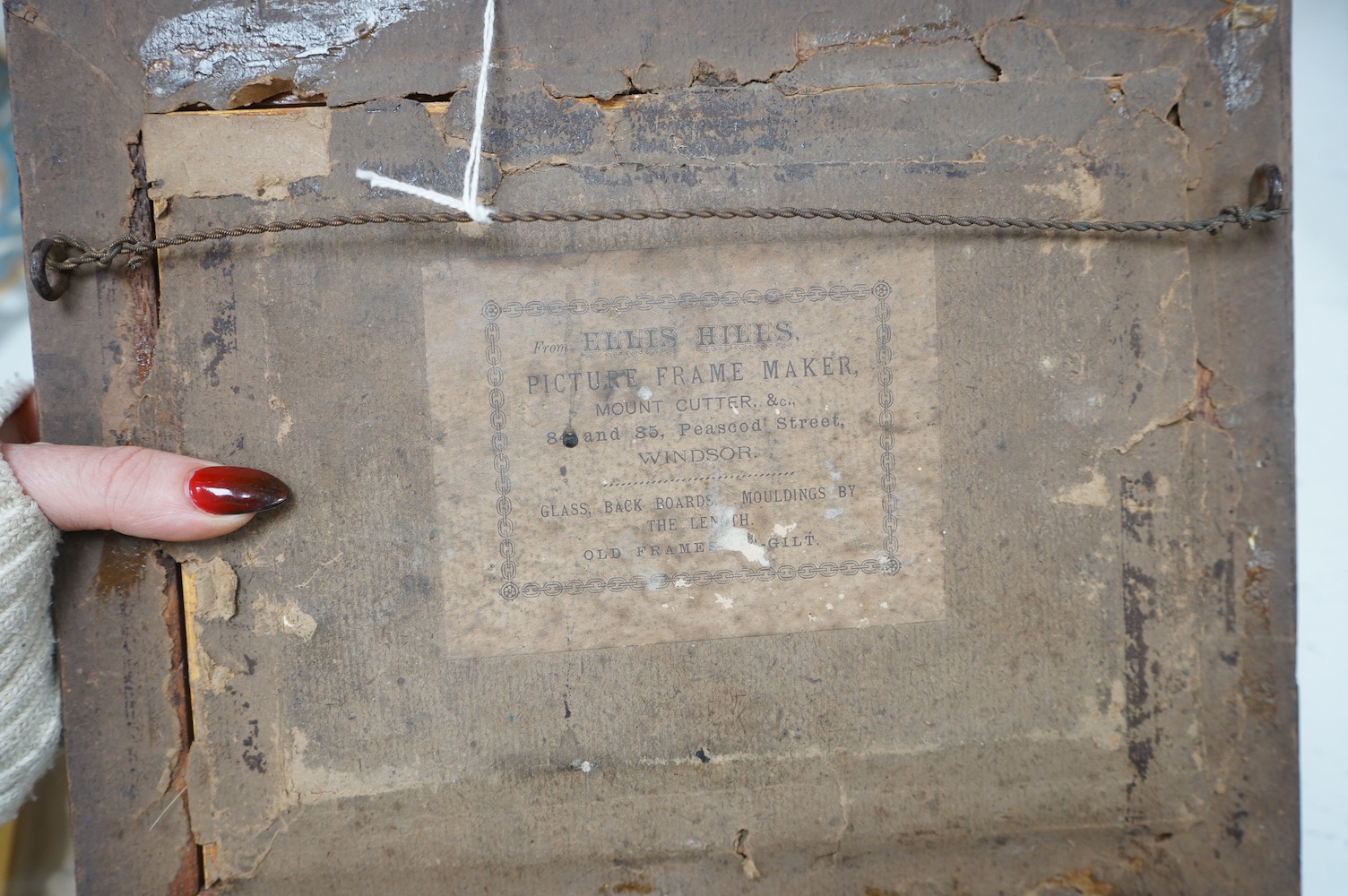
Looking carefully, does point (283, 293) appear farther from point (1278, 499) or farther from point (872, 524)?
point (1278, 499)

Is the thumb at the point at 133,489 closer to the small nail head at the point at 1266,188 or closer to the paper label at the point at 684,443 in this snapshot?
the paper label at the point at 684,443

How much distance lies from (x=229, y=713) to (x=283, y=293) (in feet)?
3.10

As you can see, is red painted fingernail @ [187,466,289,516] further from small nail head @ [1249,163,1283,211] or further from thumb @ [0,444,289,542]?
small nail head @ [1249,163,1283,211]

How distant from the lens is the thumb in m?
1.45

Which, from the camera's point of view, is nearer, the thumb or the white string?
the thumb

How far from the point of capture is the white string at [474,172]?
61.7 inches

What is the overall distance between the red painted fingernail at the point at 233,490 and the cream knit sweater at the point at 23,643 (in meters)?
0.32

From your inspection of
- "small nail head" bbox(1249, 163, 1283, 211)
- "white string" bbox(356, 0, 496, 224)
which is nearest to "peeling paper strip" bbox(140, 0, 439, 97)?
"white string" bbox(356, 0, 496, 224)

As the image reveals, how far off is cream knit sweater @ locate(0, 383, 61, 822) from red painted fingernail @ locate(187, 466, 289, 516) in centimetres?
32

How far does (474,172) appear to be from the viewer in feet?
5.17

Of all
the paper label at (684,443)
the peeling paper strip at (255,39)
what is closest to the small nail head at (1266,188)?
the paper label at (684,443)

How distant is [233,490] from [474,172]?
2.79ft

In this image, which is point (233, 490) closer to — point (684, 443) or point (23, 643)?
point (23, 643)

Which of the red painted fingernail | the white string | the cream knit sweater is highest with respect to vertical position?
the white string
